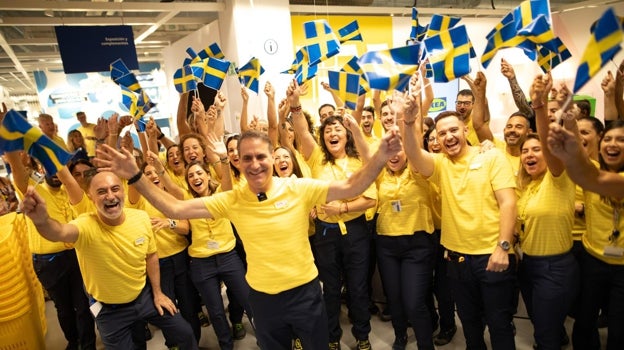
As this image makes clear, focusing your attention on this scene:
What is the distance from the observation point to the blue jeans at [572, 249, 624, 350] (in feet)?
8.02

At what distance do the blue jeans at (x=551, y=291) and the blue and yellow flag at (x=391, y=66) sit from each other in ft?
4.98

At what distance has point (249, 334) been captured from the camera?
3.77 metres

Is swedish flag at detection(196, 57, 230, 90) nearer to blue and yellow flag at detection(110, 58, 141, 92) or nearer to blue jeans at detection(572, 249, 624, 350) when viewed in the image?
blue and yellow flag at detection(110, 58, 141, 92)

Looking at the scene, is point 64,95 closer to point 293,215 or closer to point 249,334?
point 249,334

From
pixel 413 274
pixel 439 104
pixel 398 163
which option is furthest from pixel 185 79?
pixel 439 104

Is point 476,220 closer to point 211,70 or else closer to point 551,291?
point 551,291

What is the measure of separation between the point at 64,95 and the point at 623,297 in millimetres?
12261

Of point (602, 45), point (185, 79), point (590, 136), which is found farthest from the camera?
point (185, 79)

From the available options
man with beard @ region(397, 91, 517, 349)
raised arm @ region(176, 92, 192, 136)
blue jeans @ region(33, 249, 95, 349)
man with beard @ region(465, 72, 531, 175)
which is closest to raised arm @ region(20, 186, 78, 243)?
blue jeans @ region(33, 249, 95, 349)

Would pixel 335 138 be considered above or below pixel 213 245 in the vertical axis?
above

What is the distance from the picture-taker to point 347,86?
249 centimetres

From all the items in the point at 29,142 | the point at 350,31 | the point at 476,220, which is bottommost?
the point at 476,220

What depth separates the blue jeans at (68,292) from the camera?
132 inches

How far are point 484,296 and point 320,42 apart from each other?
2.45 meters
